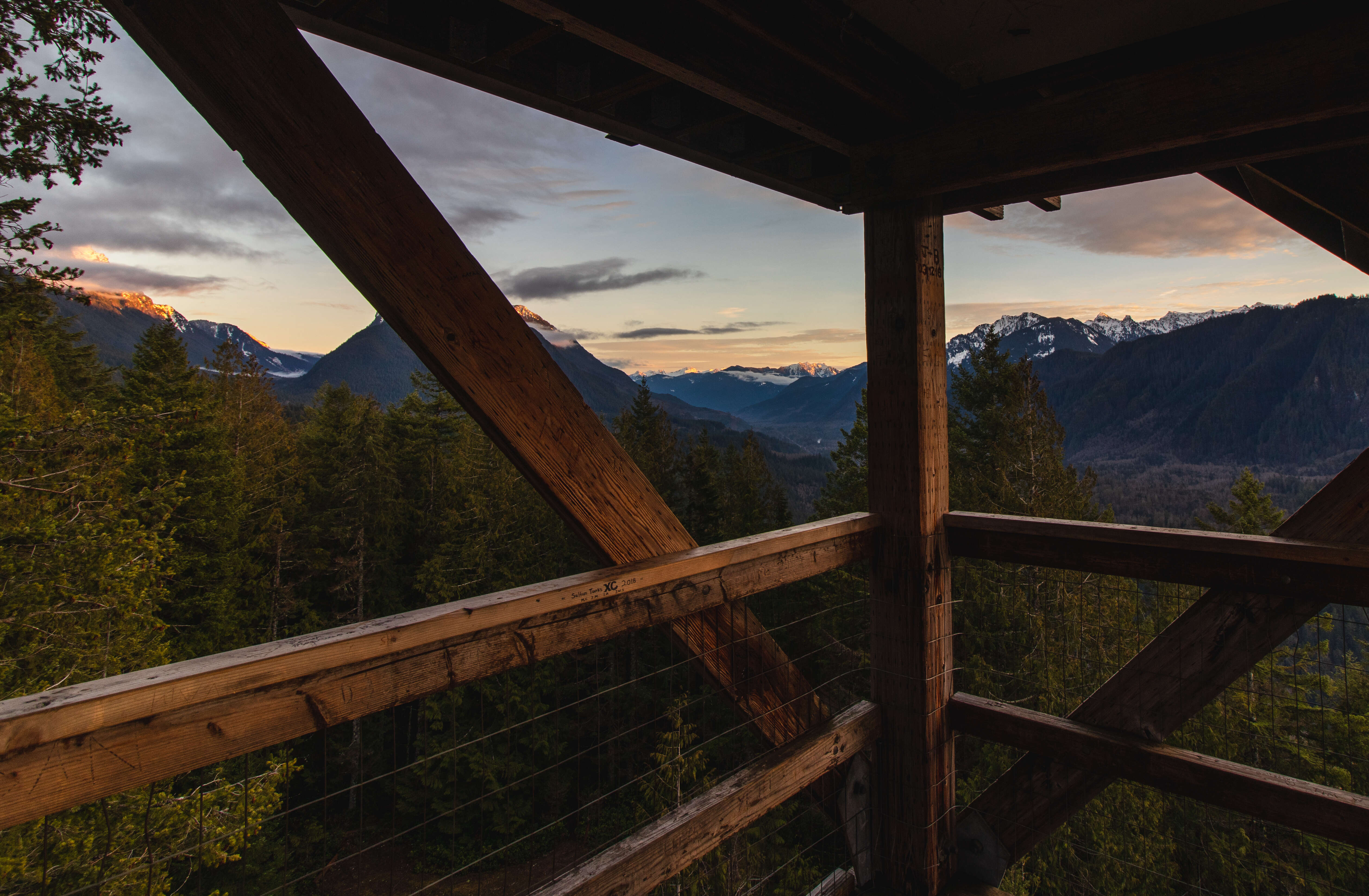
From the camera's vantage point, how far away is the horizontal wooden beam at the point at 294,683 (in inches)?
27.8

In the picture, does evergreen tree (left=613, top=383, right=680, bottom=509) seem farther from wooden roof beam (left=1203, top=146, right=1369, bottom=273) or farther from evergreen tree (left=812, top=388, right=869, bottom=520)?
wooden roof beam (left=1203, top=146, right=1369, bottom=273)

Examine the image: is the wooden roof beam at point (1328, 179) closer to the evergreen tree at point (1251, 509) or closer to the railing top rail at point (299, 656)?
the railing top rail at point (299, 656)

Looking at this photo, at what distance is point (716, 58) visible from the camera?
1437 mm

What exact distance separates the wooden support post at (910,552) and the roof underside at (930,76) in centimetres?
25

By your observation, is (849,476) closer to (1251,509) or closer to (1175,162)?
(1251,509)

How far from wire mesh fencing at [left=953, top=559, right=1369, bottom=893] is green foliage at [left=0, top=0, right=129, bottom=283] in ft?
37.4

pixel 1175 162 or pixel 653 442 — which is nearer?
pixel 1175 162

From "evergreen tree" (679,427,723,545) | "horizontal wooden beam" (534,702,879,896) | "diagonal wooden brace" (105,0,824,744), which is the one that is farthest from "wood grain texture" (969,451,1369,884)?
"evergreen tree" (679,427,723,545)

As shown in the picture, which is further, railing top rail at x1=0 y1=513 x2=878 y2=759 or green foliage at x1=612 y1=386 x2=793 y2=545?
green foliage at x1=612 y1=386 x2=793 y2=545

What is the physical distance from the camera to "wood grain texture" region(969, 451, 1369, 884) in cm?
161

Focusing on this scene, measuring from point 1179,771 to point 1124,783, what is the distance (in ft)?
35.4

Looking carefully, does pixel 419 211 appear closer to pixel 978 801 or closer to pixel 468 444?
pixel 978 801

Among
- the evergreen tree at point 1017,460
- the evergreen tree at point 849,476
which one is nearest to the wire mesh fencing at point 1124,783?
the evergreen tree at point 1017,460

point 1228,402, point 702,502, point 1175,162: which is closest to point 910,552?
point 1175,162
